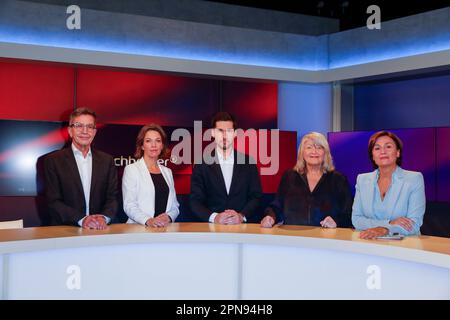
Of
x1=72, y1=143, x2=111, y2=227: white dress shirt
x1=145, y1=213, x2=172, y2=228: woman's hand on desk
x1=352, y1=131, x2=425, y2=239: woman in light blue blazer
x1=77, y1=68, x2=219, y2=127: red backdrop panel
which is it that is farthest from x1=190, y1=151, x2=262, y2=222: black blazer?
x1=77, y1=68, x2=219, y2=127: red backdrop panel

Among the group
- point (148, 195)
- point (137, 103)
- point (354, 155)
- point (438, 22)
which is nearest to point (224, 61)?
point (137, 103)

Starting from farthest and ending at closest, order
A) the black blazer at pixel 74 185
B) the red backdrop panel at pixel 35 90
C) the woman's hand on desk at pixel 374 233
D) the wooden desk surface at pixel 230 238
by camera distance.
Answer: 1. the red backdrop panel at pixel 35 90
2. the black blazer at pixel 74 185
3. the woman's hand on desk at pixel 374 233
4. the wooden desk surface at pixel 230 238

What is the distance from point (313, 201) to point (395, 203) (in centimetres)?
50

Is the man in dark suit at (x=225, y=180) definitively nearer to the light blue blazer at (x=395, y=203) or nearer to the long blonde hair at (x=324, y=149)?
the long blonde hair at (x=324, y=149)

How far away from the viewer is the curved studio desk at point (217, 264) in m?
2.24

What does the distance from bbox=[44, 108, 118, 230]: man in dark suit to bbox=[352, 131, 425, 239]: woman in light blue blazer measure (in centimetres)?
128

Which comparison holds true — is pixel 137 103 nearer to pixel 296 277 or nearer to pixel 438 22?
pixel 438 22

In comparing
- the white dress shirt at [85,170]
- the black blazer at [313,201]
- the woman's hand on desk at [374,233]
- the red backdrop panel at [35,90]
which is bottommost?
the woman's hand on desk at [374,233]

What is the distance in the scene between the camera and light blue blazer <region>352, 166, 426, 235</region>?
107 inches

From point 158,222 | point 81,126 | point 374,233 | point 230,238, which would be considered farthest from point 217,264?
point 81,126

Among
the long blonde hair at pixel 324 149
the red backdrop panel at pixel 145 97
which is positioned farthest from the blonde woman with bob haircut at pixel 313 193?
the red backdrop panel at pixel 145 97

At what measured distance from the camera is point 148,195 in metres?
3.23

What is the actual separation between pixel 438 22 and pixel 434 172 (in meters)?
1.26

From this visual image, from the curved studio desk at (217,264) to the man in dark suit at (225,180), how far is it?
0.52m
